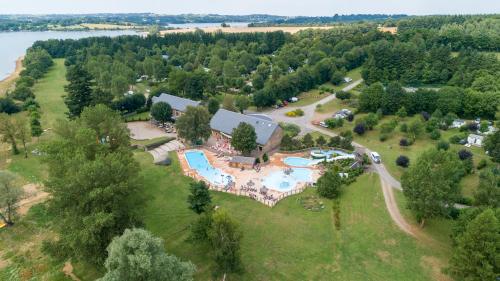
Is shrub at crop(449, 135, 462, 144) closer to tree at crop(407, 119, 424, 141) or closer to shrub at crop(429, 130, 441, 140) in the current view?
shrub at crop(429, 130, 441, 140)

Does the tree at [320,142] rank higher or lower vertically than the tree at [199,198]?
lower

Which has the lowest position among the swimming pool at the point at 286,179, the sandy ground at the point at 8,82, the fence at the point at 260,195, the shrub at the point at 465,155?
the sandy ground at the point at 8,82

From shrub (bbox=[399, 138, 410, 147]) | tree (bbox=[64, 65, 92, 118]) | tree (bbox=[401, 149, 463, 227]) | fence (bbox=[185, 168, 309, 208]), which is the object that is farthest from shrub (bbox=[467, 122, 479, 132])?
tree (bbox=[64, 65, 92, 118])

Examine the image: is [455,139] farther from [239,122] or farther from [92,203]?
[92,203]

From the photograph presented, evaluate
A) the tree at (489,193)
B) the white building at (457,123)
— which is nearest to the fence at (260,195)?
the tree at (489,193)

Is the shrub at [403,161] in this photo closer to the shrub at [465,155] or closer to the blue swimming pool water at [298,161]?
the shrub at [465,155]

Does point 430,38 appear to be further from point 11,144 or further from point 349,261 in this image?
point 11,144
